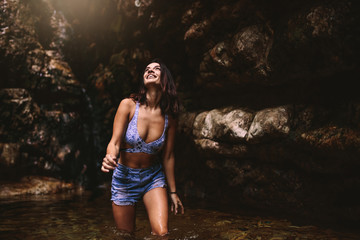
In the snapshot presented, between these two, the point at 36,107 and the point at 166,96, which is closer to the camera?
the point at 166,96

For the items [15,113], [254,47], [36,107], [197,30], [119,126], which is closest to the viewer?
[119,126]

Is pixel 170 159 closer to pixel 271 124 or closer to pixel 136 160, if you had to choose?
pixel 136 160

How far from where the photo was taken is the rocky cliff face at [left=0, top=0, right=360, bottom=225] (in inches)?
154

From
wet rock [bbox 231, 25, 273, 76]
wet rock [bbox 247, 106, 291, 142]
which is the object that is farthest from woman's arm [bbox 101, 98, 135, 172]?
wet rock [bbox 231, 25, 273, 76]

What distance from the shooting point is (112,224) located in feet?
14.7

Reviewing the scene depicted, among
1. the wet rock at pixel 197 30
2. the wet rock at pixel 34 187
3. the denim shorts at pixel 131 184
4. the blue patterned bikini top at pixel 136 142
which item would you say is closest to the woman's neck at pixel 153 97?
the blue patterned bikini top at pixel 136 142

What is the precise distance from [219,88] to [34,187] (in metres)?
5.51

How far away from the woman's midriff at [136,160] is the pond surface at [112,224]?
790mm

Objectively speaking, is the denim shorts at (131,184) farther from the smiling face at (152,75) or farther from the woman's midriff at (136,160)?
the smiling face at (152,75)

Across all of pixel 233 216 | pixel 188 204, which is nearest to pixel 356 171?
pixel 233 216

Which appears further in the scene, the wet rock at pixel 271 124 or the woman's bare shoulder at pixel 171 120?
the wet rock at pixel 271 124

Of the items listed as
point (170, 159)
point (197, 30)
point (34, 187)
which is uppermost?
point (197, 30)

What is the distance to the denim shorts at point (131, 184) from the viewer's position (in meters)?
3.09

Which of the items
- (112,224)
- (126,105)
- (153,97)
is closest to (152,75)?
(153,97)
